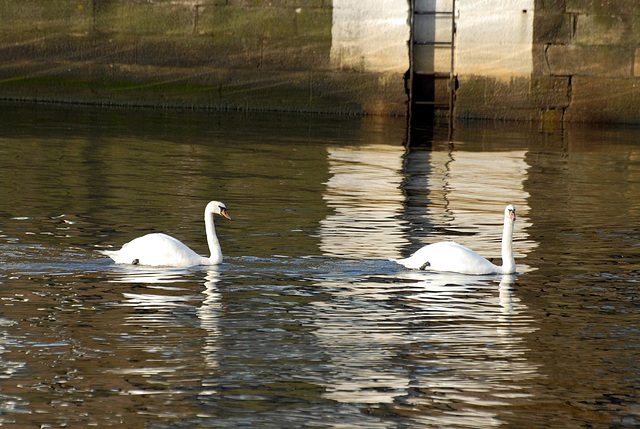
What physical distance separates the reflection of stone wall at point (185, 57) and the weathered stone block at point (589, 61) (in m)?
2.87

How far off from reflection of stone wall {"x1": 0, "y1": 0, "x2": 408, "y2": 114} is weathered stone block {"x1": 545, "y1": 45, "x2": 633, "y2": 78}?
Answer: 287cm

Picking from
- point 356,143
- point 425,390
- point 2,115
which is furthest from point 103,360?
point 2,115

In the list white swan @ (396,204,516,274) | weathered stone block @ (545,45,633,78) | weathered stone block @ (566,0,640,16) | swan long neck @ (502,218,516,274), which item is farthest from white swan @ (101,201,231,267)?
weathered stone block @ (566,0,640,16)

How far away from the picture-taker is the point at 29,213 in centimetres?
1112

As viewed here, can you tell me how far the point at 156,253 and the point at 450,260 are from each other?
7.56ft

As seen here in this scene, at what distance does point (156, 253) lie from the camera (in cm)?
898

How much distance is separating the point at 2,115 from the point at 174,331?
13658 millimetres

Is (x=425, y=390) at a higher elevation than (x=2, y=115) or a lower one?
lower

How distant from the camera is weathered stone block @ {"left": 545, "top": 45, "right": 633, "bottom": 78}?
20.6 metres

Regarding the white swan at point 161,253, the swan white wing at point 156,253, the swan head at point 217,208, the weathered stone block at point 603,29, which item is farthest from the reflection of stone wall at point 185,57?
the swan white wing at point 156,253

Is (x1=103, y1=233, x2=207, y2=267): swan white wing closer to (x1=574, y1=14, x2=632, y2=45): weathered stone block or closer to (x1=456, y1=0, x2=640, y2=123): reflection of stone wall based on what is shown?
(x1=456, y1=0, x2=640, y2=123): reflection of stone wall

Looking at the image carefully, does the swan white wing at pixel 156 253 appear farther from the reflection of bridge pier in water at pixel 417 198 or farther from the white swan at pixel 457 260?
the white swan at pixel 457 260

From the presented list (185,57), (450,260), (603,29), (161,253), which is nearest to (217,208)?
(161,253)

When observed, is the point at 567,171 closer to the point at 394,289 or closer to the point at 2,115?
the point at 394,289
